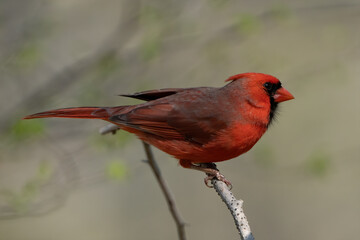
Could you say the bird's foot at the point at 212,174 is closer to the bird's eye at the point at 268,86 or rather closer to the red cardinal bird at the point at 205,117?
the red cardinal bird at the point at 205,117

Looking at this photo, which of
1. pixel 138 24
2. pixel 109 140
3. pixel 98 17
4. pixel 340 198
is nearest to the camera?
pixel 109 140

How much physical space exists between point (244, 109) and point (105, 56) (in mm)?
2027

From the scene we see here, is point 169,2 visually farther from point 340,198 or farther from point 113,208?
point 340,198

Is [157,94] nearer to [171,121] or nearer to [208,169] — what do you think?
[171,121]

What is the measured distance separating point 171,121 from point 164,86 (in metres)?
2.10

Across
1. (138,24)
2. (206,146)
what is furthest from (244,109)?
(138,24)

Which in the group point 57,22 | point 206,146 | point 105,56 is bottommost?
point 206,146

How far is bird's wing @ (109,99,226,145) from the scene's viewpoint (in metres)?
3.52

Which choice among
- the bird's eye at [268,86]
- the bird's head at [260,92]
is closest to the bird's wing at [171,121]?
the bird's head at [260,92]

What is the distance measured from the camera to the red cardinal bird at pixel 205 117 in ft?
11.3

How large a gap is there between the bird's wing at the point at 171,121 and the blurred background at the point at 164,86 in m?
0.96

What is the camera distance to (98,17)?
22.2 feet

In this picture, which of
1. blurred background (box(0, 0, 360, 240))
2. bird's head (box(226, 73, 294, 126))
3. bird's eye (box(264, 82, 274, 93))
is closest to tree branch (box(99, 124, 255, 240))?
bird's head (box(226, 73, 294, 126))

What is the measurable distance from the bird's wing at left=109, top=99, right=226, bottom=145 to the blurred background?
96cm
